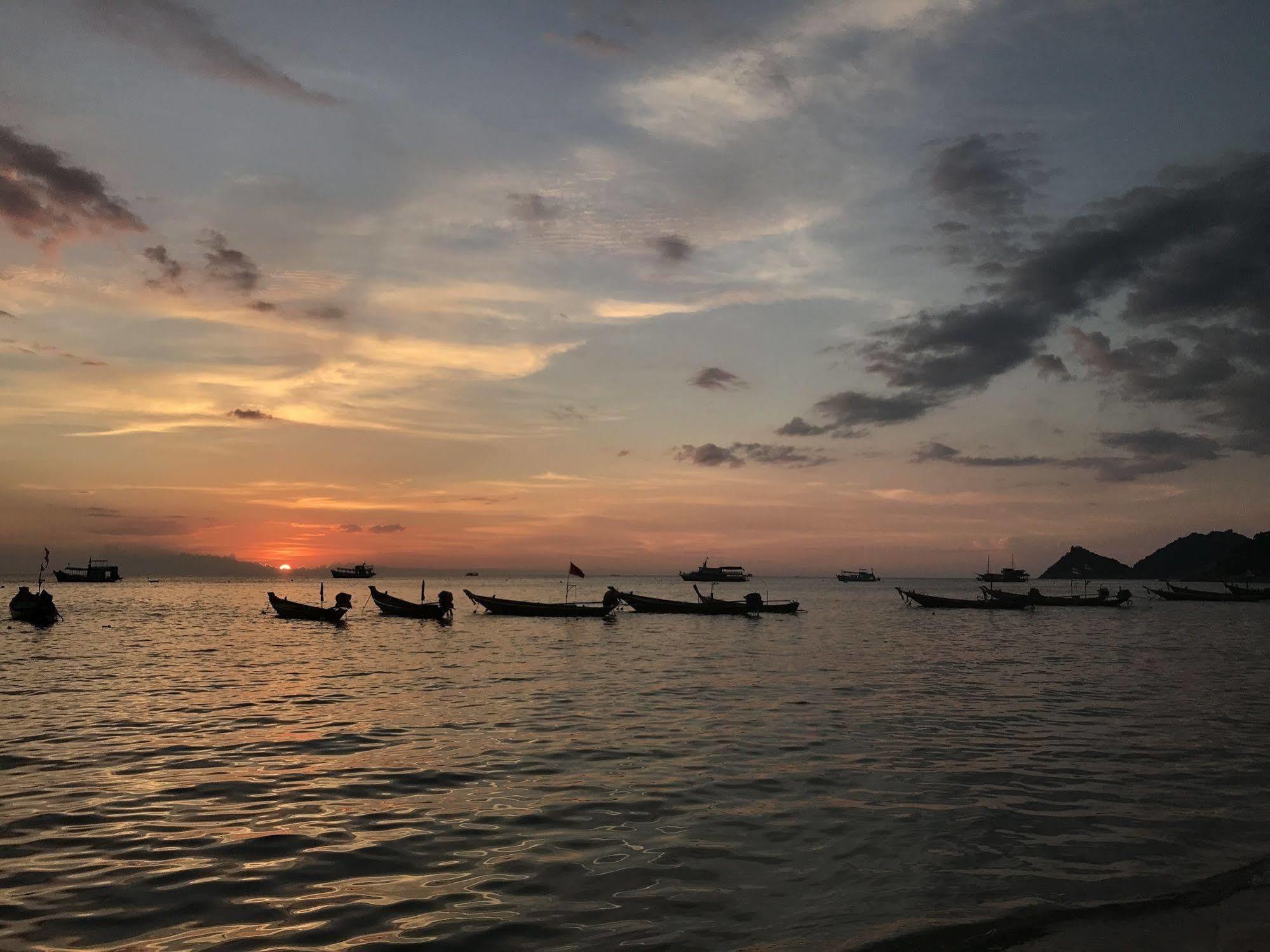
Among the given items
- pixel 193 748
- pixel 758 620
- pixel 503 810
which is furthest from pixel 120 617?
pixel 503 810

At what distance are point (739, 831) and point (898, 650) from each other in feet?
115

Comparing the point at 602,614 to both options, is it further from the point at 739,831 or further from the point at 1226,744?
the point at 739,831

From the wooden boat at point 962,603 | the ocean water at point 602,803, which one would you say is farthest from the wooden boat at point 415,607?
the wooden boat at point 962,603

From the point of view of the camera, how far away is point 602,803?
13430mm

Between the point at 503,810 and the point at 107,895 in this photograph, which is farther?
the point at 503,810

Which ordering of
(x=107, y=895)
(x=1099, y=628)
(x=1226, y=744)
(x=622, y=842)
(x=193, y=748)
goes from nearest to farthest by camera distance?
(x=107, y=895), (x=622, y=842), (x=193, y=748), (x=1226, y=744), (x=1099, y=628)

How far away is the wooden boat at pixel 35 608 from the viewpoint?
185ft

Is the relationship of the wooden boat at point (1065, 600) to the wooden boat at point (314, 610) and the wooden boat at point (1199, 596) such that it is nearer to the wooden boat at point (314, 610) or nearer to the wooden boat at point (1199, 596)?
the wooden boat at point (1199, 596)

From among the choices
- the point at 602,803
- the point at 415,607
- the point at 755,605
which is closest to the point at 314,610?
the point at 415,607

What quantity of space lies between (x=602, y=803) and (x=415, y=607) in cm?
5686

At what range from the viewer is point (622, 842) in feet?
37.7

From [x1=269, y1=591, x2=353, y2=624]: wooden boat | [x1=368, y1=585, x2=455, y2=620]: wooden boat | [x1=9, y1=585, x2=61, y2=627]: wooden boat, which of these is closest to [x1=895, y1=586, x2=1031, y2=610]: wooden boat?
[x1=368, y1=585, x2=455, y2=620]: wooden boat

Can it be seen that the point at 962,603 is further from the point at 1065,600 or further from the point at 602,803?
the point at 602,803

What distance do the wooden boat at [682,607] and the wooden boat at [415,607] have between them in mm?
15352
